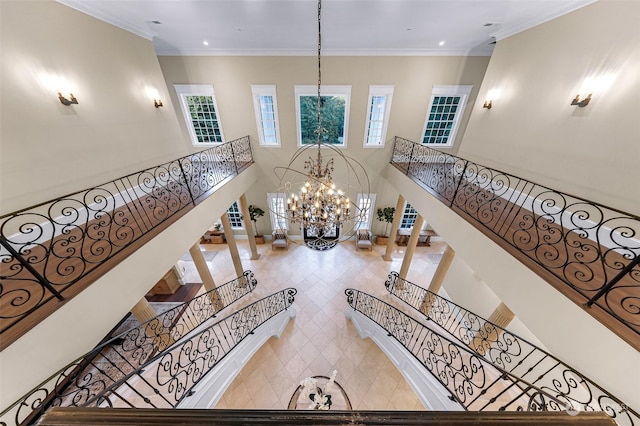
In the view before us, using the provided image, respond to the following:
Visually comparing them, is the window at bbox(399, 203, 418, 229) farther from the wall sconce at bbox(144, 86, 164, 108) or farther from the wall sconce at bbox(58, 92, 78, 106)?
the wall sconce at bbox(58, 92, 78, 106)

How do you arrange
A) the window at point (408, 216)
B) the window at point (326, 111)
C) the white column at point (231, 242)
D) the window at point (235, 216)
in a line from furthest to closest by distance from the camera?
the window at point (235, 216) < the window at point (408, 216) < the window at point (326, 111) < the white column at point (231, 242)

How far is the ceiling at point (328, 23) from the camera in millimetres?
3863

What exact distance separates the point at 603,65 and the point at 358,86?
4766 mm

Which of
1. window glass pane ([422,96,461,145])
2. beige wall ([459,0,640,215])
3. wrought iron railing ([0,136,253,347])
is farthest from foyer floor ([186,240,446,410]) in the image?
beige wall ([459,0,640,215])

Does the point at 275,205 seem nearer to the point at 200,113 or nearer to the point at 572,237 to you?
the point at 200,113

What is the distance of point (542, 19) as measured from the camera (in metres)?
3.89

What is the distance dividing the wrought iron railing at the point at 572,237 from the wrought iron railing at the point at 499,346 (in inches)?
35.6

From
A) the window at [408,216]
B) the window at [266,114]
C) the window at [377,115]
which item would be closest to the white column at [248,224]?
the window at [266,114]

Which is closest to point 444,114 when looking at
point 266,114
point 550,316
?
point 266,114

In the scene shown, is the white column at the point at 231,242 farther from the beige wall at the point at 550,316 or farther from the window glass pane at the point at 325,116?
the beige wall at the point at 550,316

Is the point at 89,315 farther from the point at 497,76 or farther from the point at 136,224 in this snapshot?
the point at 497,76

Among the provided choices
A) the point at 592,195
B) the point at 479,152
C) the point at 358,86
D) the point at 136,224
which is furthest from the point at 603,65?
the point at 136,224

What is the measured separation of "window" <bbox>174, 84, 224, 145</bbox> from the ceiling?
93 centimetres

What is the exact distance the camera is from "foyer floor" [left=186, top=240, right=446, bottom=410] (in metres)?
4.65
